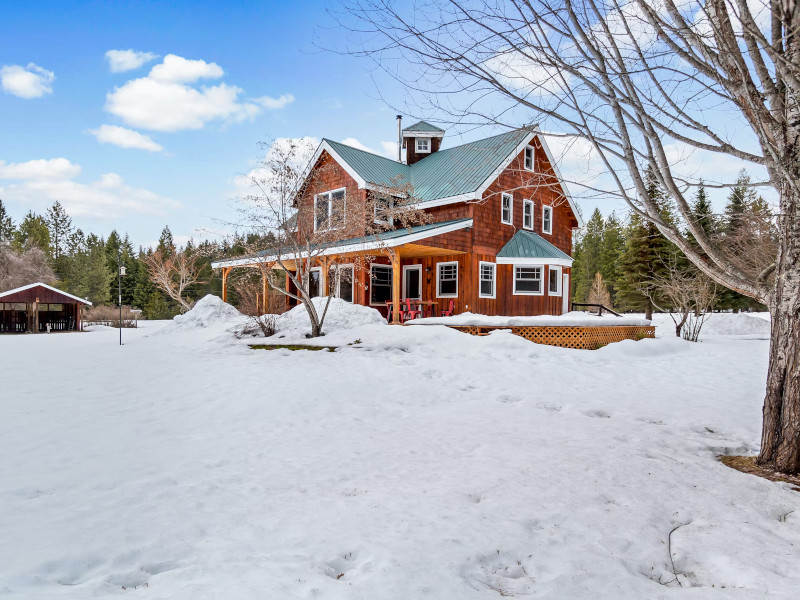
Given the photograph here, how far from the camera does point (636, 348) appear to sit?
11750mm

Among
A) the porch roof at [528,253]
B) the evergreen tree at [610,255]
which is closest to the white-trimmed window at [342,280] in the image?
the porch roof at [528,253]

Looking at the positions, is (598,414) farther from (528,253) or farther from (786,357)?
(528,253)

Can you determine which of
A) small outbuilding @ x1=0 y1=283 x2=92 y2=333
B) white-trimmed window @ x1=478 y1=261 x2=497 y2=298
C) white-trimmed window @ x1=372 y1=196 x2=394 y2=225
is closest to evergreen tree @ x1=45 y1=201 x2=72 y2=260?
small outbuilding @ x1=0 y1=283 x2=92 y2=333

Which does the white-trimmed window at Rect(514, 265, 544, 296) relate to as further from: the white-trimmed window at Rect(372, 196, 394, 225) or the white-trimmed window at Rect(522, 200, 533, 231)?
the white-trimmed window at Rect(372, 196, 394, 225)

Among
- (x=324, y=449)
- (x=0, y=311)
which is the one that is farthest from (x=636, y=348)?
(x=0, y=311)

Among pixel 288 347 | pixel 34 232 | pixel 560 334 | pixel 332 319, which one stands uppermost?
pixel 34 232

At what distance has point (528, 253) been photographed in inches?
710

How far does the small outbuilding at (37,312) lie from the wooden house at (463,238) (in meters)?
9.68

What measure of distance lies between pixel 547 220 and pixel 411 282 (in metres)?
6.91

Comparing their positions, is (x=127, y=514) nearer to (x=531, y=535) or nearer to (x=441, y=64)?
(x=531, y=535)

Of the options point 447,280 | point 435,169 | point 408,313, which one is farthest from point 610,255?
point 408,313

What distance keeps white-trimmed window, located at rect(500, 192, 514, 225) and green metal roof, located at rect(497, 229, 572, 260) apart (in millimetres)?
732

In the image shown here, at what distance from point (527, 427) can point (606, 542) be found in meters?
2.77

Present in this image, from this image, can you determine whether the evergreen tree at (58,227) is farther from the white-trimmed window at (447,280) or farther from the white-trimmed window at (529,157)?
the white-trimmed window at (529,157)
